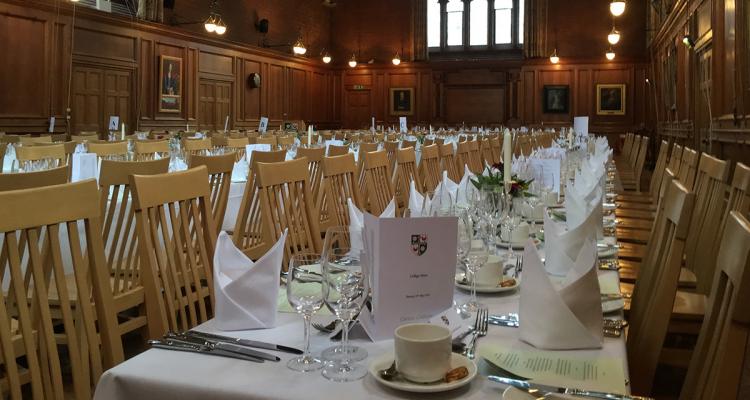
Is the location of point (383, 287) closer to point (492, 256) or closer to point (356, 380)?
point (356, 380)

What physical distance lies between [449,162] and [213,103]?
12.0 meters

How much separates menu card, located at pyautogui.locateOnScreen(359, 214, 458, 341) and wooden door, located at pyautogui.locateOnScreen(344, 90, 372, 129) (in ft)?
71.6

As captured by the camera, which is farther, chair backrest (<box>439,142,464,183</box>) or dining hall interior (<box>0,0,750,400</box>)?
chair backrest (<box>439,142,464,183</box>)

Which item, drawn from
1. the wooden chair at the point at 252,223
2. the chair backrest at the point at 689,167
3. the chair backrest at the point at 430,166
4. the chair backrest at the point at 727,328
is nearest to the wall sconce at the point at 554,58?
the chair backrest at the point at 430,166

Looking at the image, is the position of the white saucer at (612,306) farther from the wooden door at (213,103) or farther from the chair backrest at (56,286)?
the wooden door at (213,103)

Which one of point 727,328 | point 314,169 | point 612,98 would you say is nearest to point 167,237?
point 727,328

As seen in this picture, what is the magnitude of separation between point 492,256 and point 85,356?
118cm

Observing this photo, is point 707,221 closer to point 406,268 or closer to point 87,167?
point 406,268

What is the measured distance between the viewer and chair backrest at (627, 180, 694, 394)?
1796 mm

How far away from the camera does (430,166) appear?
5625mm

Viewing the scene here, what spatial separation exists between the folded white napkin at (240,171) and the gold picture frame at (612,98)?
58.1 ft

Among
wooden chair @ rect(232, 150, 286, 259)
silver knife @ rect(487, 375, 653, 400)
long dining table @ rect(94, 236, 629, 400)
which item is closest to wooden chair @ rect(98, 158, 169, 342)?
wooden chair @ rect(232, 150, 286, 259)

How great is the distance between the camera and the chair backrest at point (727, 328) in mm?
1130

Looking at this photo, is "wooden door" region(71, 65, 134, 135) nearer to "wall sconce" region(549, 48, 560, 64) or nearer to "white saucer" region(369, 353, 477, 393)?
"wall sconce" region(549, 48, 560, 64)
